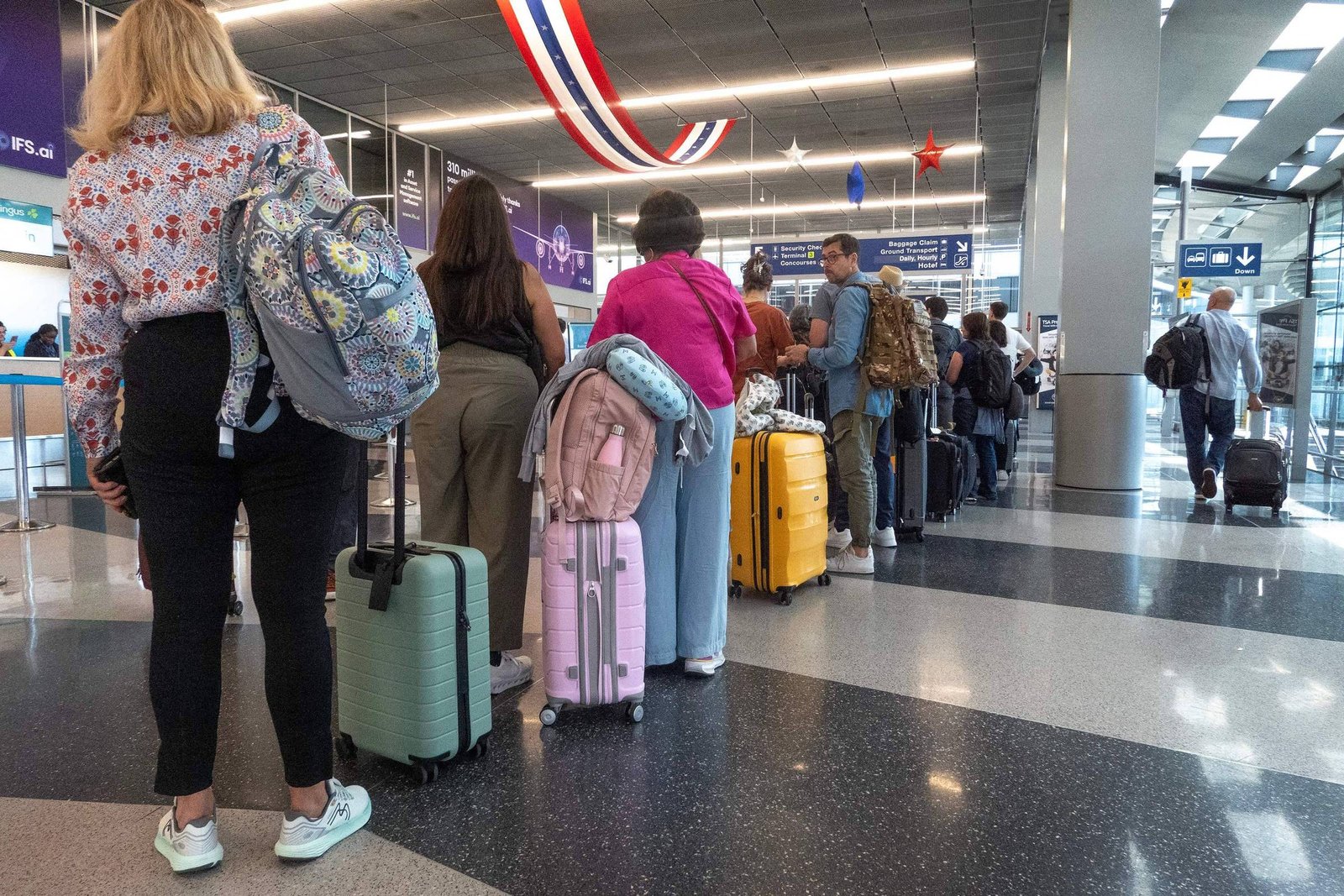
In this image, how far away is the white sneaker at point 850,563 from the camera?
4008 millimetres

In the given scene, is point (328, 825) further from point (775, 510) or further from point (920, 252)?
point (920, 252)

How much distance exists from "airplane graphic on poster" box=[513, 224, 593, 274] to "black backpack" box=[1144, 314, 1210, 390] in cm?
1023

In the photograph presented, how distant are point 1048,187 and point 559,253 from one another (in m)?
8.13

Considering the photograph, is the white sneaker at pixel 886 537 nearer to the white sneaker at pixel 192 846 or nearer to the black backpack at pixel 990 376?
the black backpack at pixel 990 376

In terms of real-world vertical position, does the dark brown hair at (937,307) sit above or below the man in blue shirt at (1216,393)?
above

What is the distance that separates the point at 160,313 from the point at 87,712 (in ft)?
4.84

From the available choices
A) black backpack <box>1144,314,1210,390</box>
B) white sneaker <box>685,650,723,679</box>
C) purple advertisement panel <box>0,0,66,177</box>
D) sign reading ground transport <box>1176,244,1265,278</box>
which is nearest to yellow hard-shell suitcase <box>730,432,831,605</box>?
white sneaker <box>685,650,723,679</box>

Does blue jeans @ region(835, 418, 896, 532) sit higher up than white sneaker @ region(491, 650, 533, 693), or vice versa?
blue jeans @ region(835, 418, 896, 532)

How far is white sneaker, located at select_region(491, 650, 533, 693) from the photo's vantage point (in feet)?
8.14

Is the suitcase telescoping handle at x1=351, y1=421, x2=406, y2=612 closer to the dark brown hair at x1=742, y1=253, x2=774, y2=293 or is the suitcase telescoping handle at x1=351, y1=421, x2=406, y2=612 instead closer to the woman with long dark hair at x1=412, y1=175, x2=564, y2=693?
the woman with long dark hair at x1=412, y1=175, x2=564, y2=693

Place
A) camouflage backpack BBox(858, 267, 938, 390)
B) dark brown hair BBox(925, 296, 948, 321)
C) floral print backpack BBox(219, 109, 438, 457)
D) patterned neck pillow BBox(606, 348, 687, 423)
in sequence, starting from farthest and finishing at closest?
dark brown hair BBox(925, 296, 948, 321) < camouflage backpack BBox(858, 267, 938, 390) < patterned neck pillow BBox(606, 348, 687, 423) < floral print backpack BBox(219, 109, 438, 457)

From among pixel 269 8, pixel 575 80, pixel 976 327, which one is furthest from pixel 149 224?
pixel 269 8

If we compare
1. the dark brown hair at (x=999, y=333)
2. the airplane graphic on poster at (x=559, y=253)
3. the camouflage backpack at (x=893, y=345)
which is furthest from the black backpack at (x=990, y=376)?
the airplane graphic on poster at (x=559, y=253)

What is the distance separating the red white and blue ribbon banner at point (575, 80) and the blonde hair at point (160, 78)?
4.05 m
